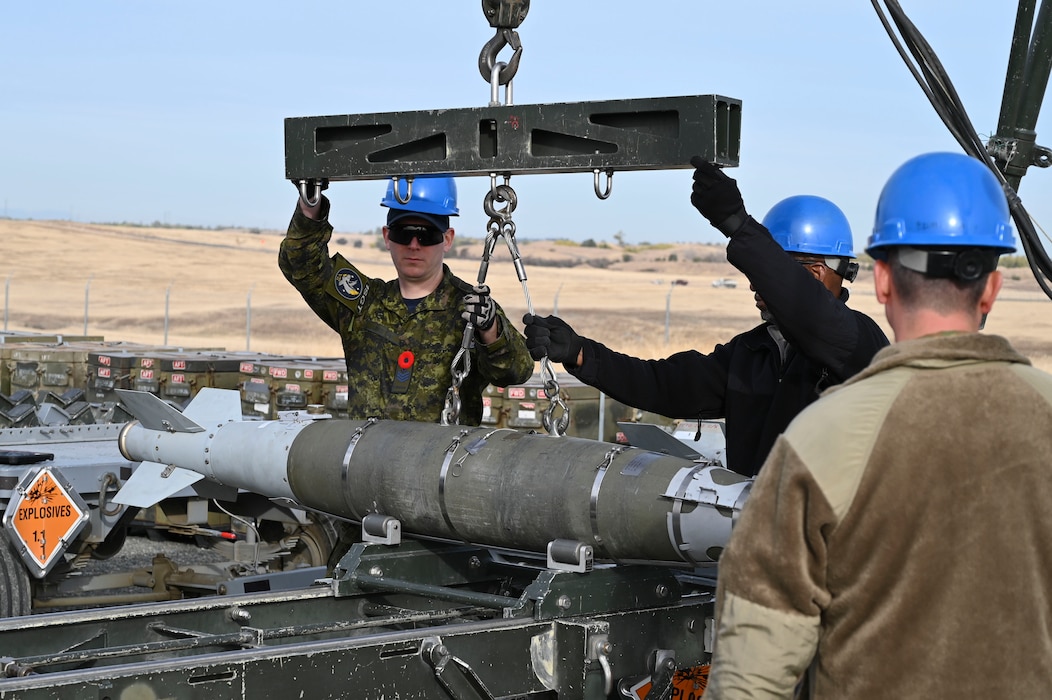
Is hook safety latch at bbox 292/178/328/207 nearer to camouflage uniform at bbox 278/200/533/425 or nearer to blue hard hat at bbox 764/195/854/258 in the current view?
camouflage uniform at bbox 278/200/533/425

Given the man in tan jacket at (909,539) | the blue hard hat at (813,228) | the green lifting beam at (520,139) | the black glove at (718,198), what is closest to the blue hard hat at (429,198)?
the green lifting beam at (520,139)

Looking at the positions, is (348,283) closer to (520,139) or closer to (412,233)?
(412,233)

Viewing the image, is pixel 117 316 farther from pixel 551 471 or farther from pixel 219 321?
pixel 551 471

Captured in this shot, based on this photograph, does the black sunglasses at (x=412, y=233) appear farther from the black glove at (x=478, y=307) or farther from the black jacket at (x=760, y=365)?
the black jacket at (x=760, y=365)

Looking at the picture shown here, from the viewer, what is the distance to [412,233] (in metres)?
A: 5.60

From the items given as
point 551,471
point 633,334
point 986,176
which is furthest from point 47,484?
point 633,334

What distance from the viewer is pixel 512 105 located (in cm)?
457

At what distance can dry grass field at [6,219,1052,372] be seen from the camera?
130 feet

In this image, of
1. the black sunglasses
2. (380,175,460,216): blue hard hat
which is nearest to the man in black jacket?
the black sunglasses

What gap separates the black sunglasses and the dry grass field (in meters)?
20.6

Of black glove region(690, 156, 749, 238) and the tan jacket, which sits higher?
black glove region(690, 156, 749, 238)

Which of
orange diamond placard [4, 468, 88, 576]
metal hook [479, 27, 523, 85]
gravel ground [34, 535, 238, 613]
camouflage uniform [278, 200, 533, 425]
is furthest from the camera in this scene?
gravel ground [34, 535, 238, 613]

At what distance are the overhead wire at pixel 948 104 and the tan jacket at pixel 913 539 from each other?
3474 millimetres

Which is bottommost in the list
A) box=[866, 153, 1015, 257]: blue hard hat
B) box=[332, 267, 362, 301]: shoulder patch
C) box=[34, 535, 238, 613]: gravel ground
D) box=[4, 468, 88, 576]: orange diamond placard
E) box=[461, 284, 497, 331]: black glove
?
box=[34, 535, 238, 613]: gravel ground
